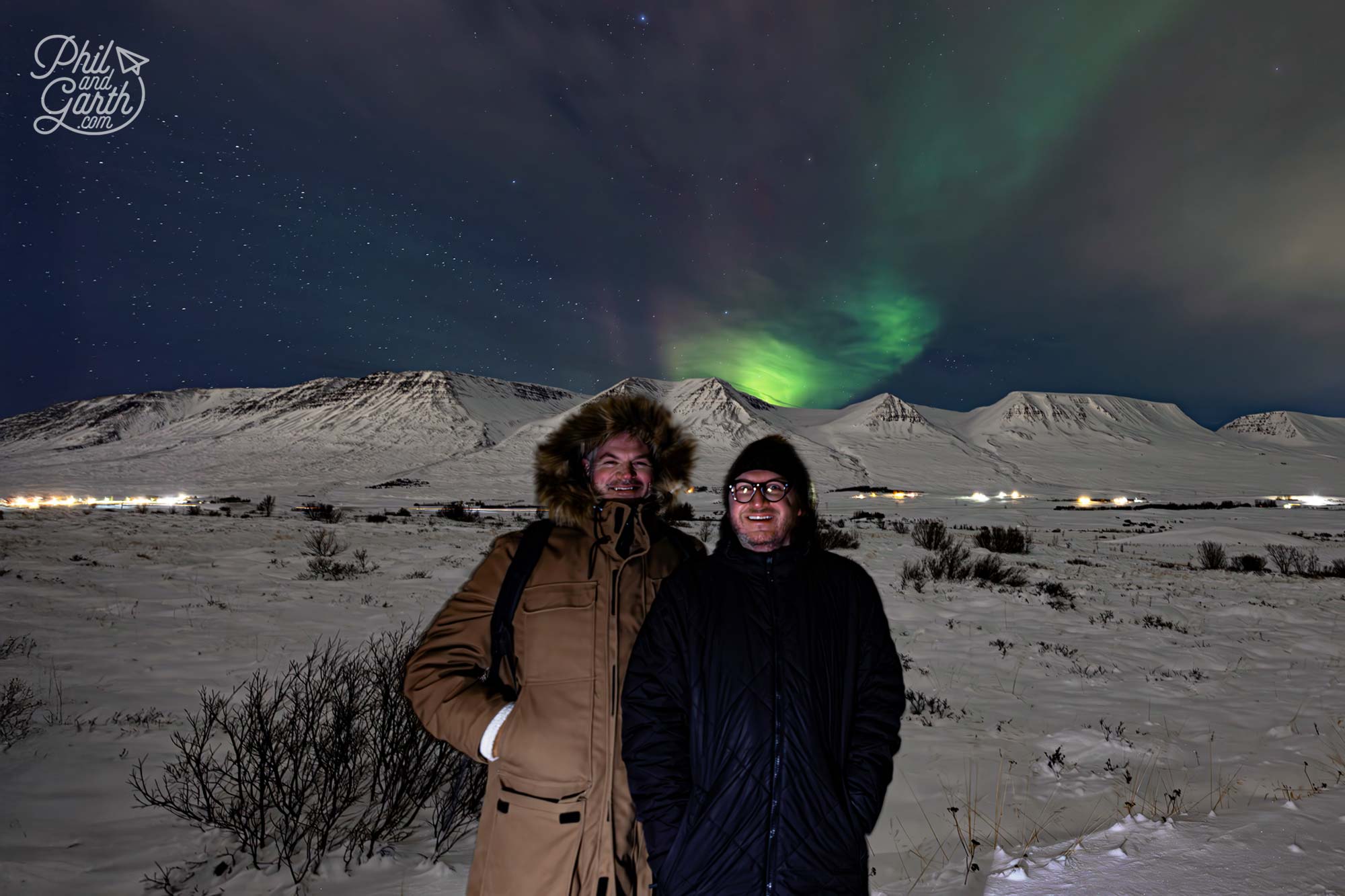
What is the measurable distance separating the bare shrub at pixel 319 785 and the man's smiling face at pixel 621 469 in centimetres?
155

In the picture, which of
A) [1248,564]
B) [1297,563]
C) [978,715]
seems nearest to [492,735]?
[978,715]

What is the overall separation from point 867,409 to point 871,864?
149m

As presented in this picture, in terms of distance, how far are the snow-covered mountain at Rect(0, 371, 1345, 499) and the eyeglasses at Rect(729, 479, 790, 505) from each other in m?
36.8

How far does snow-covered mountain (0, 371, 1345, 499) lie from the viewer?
232ft

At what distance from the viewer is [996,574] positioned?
40.3ft

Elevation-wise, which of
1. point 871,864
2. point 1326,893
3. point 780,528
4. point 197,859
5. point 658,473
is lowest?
point 871,864

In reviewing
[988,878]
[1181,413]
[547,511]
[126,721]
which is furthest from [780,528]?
[1181,413]

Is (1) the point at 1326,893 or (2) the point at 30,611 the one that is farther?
(2) the point at 30,611

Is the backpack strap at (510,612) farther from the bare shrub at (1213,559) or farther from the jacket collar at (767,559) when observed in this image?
the bare shrub at (1213,559)

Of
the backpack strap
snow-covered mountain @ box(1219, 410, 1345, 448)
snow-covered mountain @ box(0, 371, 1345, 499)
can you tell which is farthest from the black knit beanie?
snow-covered mountain @ box(1219, 410, 1345, 448)

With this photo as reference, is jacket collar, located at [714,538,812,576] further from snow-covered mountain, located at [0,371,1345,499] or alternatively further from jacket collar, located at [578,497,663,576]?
snow-covered mountain, located at [0,371,1345,499]

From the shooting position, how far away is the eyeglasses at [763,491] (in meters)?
2.06

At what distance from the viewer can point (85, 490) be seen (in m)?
50.4

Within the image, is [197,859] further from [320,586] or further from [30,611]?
[320,586]
